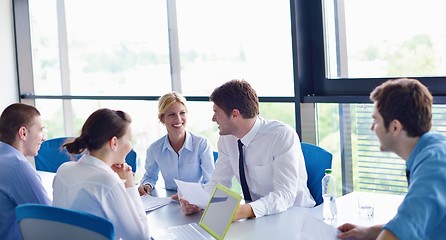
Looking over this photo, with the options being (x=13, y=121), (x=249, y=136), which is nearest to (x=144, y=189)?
(x=249, y=136)

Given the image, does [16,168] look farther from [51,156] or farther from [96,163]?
[51,156]

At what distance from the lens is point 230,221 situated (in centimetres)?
241

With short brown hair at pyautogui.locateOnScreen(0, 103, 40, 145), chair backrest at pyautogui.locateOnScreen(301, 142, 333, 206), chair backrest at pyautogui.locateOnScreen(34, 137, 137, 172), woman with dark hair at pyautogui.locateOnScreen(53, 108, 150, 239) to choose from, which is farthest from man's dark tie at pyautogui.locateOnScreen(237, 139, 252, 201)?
chair backrest at pyautogui.locateOnScreen(34, 137, 137, 172)

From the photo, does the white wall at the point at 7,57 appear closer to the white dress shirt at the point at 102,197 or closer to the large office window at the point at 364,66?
the large office window at the point at 364,66

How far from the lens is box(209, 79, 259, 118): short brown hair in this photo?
3201mm

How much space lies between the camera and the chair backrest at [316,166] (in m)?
3.27

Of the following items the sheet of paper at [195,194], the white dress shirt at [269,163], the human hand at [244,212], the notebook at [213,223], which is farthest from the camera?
the white dress shirt at [269,163]

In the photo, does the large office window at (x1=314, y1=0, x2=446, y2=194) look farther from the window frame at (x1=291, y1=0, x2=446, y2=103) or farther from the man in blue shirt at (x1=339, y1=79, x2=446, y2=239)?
the man in blue shirt at (x1=339, y1=79, x2=446, y2=239)

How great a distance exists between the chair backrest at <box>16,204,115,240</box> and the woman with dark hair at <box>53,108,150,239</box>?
225mm

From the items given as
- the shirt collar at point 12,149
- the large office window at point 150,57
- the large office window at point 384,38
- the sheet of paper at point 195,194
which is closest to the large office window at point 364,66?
the large office window at point 384,38

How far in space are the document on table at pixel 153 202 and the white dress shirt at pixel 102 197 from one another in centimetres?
58

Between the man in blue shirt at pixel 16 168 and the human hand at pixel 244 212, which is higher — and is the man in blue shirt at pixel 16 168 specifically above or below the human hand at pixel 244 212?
above

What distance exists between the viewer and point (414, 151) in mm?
2064

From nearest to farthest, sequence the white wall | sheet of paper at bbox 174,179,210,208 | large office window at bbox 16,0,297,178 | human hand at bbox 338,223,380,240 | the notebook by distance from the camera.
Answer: human hand at bbox 338,223,380,240 → the notebook → sheet of paper at bbox 174,179,210,208 → large office window at bbox 16,0,297,178 → the white wall
